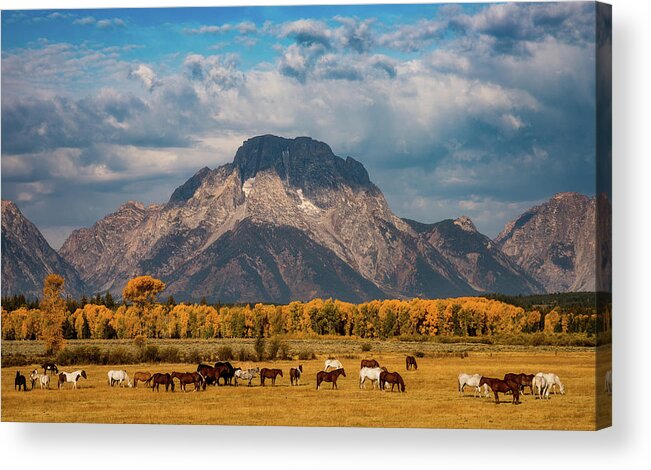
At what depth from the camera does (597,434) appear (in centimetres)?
2302

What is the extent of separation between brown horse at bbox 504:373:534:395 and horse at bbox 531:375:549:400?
0.23 ft

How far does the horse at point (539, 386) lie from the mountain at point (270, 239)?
7.79 ft

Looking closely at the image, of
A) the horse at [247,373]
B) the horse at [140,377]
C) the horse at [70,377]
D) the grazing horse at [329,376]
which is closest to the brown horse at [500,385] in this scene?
the grazing horse at [329,376]

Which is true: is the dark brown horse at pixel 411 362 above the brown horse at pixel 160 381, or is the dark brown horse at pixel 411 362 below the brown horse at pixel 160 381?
above

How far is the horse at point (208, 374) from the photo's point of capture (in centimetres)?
2645

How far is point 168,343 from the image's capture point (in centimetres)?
2655

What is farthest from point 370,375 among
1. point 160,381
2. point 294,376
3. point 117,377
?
point 117,377

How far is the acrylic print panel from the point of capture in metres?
24.4

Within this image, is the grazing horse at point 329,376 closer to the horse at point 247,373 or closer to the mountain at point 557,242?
the horse at point 247,373

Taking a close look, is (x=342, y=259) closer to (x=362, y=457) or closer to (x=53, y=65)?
(x=362, y=457)

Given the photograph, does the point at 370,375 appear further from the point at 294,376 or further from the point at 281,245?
the point at 281,245

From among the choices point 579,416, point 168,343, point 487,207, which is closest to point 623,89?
point 487,207

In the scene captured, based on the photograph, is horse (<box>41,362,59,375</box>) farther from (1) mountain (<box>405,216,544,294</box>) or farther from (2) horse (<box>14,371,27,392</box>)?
(1) mountain (<box>405,216,544,294</box>)

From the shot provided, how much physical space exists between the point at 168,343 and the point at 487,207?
22.0 ft
